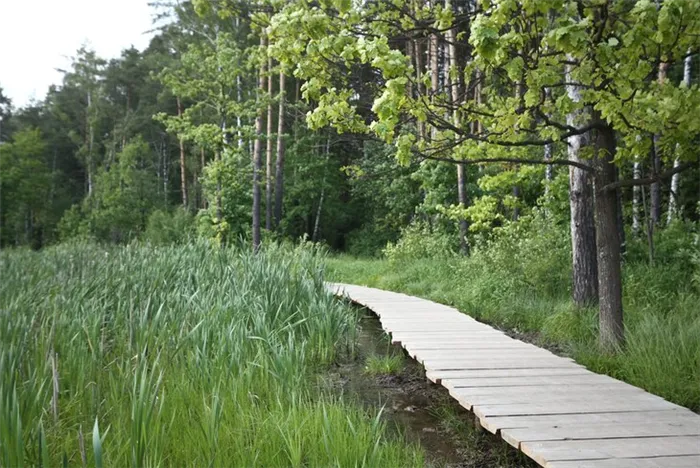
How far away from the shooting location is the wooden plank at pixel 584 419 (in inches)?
99.1

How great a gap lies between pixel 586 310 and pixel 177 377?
3.95 meters

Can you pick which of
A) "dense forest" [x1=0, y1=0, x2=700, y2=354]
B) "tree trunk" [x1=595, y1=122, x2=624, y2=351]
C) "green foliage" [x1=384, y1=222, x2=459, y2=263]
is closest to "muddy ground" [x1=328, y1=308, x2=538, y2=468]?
"tree trunk" [x1=595, y1=122, x2=624, y2=351]

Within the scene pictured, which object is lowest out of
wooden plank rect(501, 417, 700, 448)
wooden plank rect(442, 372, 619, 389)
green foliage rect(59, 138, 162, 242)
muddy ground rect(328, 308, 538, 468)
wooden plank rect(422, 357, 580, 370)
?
muddy ground rect(328, 308, 538, 468)

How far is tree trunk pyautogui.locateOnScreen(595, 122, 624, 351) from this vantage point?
13.0ft

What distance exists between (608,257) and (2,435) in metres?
3.89

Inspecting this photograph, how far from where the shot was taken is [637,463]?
81.8 inches

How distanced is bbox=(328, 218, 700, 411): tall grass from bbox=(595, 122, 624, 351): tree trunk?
14 centimetres

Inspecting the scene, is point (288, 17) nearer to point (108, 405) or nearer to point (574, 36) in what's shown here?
point (574, 36)

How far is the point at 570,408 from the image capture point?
108 inches

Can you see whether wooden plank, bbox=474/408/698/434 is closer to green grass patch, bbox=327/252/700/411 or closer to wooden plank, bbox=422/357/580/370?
green grass patch, bbox=327/252/700/411

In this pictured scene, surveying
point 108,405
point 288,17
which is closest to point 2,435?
point 108,405

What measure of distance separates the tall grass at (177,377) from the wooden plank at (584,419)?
1.50ft

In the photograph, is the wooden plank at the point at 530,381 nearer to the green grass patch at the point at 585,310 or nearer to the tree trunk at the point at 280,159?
the green grass patch at the point at 585,310

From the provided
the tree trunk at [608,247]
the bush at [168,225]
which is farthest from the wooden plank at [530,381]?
the bush at [168,225]
